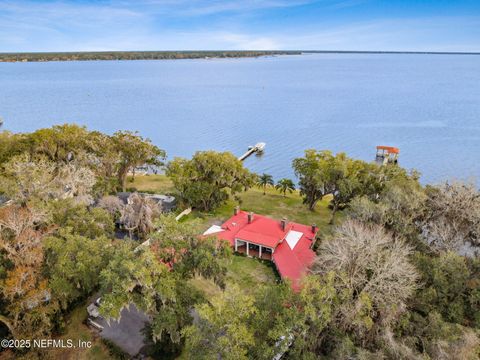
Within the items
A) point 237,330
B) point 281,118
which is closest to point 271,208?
point 237,330

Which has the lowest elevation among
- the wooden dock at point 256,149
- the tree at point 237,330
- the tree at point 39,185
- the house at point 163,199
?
the wooden dock at point 256,149

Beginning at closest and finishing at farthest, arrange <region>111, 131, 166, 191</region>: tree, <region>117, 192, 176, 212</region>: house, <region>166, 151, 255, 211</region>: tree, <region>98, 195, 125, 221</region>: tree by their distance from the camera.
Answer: <region>98, 195, 125, 221</region>: tree → <region>166, 151, 255, 211</region>: tree → <region>117, 192, 176, 212</region>: house → <region>111, 131, 166, 191</region>: tree

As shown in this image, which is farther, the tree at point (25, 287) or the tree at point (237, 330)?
the tree at point (25, 287)

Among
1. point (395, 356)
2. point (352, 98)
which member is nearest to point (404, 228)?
point (395, 356)

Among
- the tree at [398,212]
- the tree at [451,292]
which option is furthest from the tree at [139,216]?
the tree at [451,292]

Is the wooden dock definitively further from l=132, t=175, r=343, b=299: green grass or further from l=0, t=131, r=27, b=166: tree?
l=0, t=131, r=27, b=166: tree

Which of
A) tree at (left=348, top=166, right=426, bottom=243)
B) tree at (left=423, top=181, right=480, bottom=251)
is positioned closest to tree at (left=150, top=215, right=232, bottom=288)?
tree at (left=348, top=166, right=426, bottom=243)

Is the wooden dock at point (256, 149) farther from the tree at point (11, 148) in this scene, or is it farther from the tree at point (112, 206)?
the tree at point (11, 148)

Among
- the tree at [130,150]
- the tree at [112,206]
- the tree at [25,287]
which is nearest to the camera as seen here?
the tree at [25,287]

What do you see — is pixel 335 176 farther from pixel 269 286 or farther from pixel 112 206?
pixel 112 206
